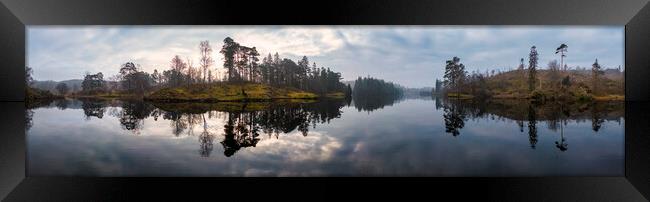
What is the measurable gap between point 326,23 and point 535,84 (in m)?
81.8

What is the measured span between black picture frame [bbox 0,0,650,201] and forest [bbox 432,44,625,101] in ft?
119

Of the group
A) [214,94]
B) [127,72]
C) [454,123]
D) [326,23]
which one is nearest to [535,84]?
[214,94]

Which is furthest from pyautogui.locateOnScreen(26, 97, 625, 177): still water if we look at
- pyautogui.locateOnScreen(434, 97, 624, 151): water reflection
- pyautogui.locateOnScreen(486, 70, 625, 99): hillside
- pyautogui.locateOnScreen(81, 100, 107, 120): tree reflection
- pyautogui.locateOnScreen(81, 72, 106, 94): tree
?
pyautogui.locateOnScreen(81, 72, 106, 94): tree

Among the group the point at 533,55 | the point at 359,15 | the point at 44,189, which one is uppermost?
the point at 533,55

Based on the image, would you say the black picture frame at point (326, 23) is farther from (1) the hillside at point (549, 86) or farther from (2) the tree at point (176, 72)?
(2) the tree at point (176, 72)

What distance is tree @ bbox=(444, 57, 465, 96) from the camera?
9056 cm

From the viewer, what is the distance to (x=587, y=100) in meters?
59.7

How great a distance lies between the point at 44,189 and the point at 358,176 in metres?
5.30

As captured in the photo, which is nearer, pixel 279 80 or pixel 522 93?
pixel 522 93

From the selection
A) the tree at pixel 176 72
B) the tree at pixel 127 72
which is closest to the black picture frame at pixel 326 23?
the tree at pixel 176 72

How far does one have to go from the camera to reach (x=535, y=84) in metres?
89.4

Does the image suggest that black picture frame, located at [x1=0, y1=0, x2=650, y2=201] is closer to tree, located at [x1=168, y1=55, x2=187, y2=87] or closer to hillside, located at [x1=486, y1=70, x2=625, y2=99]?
hillside, located at [x1=486, y1=70, x2=625, y2=99]

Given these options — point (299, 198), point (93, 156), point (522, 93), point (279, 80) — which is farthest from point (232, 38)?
point (299, 198)

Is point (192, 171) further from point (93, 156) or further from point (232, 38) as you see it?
point (232, 38)
